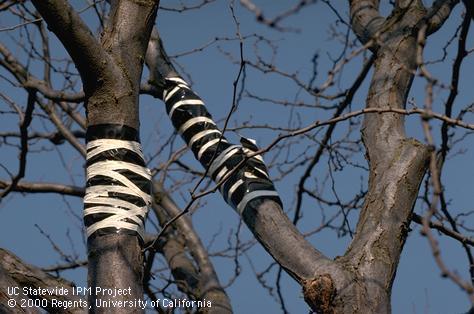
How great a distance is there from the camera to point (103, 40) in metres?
2.63

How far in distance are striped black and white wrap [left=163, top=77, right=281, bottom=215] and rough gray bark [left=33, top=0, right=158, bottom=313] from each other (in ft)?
1.40

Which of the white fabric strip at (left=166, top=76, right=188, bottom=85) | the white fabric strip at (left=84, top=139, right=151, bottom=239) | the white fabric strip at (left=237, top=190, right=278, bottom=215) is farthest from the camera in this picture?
the white fabric strip at (left=166, top=76, right=188, bottom=85)

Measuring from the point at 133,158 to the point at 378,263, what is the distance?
90cm

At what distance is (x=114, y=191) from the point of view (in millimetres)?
2408

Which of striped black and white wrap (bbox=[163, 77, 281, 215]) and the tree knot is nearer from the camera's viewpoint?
the tree knot

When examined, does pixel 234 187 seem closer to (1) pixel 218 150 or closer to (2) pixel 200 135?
(1) pixel 218 150

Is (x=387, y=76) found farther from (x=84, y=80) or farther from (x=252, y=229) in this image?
(x=84, y=80)

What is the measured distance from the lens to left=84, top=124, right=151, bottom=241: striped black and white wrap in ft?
7.79

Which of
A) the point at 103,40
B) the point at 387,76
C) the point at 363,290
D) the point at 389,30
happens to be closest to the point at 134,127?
the point at 103,40

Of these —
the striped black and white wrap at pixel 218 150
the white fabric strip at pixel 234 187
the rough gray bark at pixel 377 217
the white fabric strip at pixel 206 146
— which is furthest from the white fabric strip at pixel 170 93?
the rough gray bark at pixel 377 217

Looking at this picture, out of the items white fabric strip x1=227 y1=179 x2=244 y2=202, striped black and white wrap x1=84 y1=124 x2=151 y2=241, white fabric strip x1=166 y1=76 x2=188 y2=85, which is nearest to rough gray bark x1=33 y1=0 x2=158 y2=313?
striped black and white wrap x1=84 y1=124 x2=151 y2=241

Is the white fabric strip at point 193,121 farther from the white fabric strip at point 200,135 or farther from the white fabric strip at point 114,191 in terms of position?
the white fabric strip at point 114,191

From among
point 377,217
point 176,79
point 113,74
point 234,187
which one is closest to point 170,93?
point 176,79

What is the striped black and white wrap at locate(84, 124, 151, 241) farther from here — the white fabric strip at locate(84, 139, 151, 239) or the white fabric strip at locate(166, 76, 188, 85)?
the white fabric strip at locate(166, 76, 188, 85)
